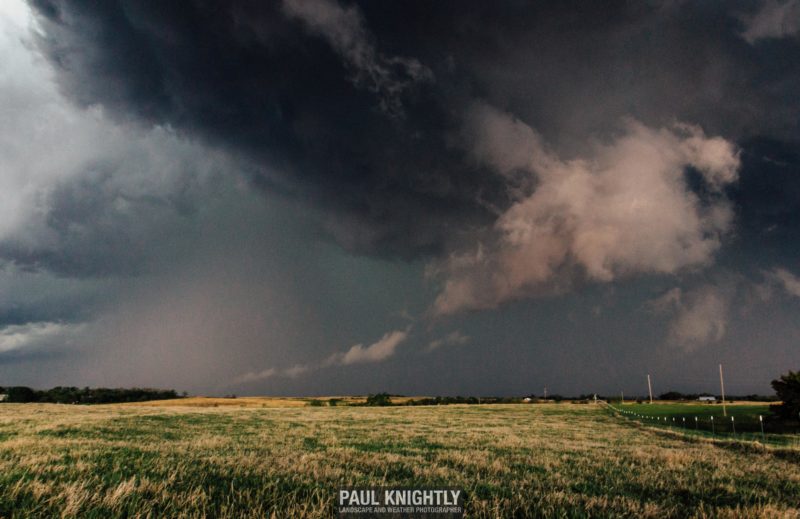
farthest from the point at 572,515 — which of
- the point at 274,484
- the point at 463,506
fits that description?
the point at 274,484

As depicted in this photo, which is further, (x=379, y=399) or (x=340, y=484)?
(x=379, y=399)

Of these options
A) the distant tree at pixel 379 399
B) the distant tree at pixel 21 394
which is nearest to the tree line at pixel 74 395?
the distant tree at pixel 21 394

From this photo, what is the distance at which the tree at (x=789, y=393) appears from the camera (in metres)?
34.6

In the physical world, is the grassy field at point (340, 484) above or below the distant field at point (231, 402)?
above

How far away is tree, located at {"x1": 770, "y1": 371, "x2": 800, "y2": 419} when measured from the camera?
3459cm

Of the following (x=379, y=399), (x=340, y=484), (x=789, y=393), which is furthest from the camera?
(x=379, y=399)

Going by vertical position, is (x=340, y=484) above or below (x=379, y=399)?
above

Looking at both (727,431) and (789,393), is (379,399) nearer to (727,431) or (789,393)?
(727,431)

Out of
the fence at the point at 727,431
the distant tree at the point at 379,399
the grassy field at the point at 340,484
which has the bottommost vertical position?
the distant tree at the point at 379,399

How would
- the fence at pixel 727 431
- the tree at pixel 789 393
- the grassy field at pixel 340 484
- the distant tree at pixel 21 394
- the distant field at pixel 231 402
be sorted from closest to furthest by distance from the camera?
the grassy field at pixel 340 484 < the fence at pixel 727 431 < the tree at pixel 789 393 < the distant field at pixel 231 402 < the distant tree at pixel 21 394

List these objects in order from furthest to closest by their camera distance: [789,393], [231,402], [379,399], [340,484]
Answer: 1. [379,399]
2. [231,402]
3. [789,393]
4. [340,484]

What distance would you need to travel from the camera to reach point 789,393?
35.0 meters

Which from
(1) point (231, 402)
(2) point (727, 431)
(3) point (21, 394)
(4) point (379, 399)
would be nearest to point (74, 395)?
(3) point (21, 394)

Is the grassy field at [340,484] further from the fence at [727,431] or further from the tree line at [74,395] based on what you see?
the tree line at [74,395]
